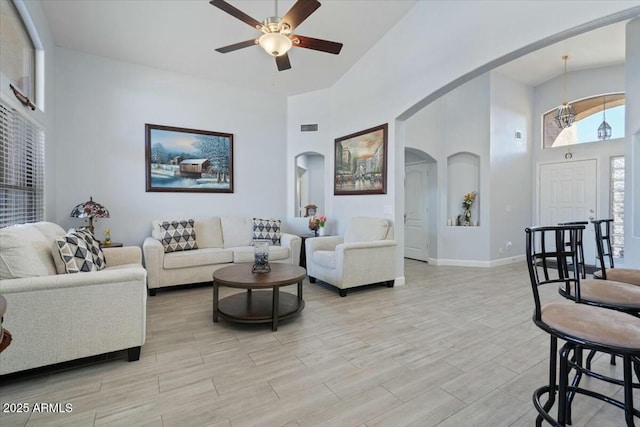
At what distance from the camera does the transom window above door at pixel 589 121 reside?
5.85m

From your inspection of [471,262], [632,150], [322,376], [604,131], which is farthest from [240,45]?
[604,131]

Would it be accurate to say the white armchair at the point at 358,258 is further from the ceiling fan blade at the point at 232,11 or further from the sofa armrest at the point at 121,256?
the ceiling fan blade at the point at 232,11

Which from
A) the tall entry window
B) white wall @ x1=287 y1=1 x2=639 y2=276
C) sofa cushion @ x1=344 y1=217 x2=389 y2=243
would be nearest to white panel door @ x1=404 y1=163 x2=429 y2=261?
white wall @ x1=287 y1=1 x2=639 y2=276

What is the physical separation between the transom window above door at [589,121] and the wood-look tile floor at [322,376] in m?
4.92

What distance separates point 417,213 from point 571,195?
3.11 m

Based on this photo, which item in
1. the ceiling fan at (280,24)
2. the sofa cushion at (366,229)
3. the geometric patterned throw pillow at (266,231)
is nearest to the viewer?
the ceiling fan at (280,24)

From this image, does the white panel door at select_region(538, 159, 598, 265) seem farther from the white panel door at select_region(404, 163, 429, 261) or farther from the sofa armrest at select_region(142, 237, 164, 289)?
the sofa armrest at select_region(142, 237, 164, 289)

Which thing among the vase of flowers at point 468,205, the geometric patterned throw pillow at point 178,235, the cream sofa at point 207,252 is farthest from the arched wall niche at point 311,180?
the geometric patterned throw pillow at point 178,235

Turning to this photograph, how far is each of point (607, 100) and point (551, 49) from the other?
1.92 meters

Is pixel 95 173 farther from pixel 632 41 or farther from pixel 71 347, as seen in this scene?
pixel 632 41

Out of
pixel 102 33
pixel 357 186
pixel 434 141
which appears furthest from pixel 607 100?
pixel 102 33

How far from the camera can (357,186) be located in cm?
516

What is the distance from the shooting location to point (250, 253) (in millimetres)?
4629

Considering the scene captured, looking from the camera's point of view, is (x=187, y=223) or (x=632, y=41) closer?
(x=632, y=41)
